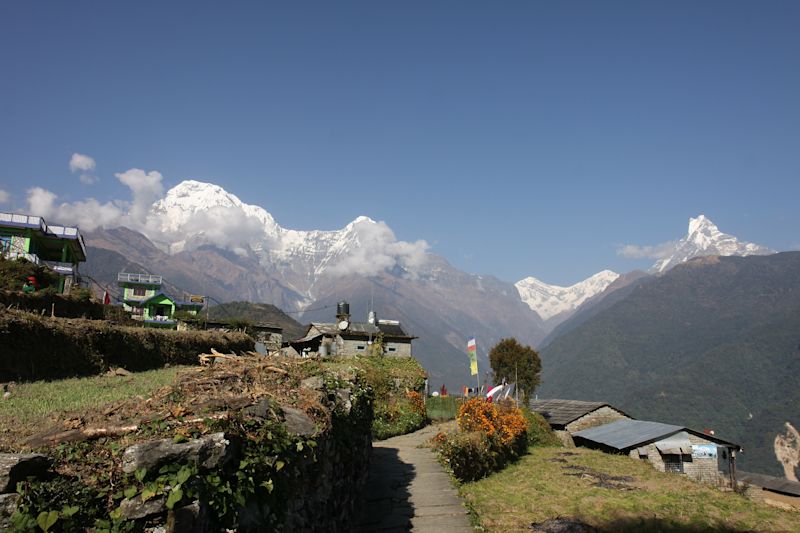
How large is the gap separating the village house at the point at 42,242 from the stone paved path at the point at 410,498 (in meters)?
26.2

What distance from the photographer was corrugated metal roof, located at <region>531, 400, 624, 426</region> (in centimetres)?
3788

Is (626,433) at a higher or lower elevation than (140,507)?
lower

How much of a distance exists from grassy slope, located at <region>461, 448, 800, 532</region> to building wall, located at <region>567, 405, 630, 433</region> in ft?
52.6

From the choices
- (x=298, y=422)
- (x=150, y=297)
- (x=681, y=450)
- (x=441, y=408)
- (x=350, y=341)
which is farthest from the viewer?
(x=150, y=297)

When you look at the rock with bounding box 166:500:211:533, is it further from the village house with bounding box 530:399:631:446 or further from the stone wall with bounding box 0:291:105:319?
the village house with bounding box 530:399:631:446

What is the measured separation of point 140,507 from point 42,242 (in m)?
48.3

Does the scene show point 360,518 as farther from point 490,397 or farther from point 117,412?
point 490,397

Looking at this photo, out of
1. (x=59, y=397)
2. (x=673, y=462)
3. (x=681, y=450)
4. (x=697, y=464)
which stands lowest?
(x=697, y=464)

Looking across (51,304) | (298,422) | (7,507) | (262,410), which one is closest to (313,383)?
(298,422)

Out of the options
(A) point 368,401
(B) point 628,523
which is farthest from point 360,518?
(B) point 628,523

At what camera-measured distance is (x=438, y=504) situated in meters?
14.5

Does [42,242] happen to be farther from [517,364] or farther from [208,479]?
[517,364]

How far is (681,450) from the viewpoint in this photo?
29703mm

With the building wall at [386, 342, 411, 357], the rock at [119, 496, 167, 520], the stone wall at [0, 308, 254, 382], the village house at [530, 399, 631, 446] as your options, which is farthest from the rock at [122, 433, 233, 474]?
the building wall at [386, 342, 411, 357]
